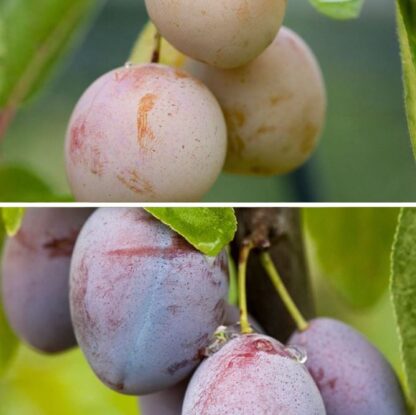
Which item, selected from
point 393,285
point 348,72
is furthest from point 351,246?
point 348,72

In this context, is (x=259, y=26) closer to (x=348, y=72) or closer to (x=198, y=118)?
Answer: (x=198, y=118)

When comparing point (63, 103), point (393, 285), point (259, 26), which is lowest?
point (63, 103)

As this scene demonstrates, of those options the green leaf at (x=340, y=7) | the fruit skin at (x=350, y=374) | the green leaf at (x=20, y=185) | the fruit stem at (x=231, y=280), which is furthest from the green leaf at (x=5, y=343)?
the green leaf at (x=340, y=7)

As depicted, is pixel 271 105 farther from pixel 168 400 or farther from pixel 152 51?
pixel 168 400

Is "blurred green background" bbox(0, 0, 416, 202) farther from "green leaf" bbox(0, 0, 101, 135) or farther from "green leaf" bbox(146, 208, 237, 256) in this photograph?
"green leaf" bbox(146, 208, 237, 256)

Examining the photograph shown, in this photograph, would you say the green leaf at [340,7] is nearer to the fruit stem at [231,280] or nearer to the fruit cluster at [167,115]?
the fruit cluster at [167,115]

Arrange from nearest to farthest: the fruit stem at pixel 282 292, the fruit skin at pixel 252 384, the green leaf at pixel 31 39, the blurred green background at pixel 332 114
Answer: the fruit skin at pixel 252 384
the fruit stem at pixel 282 292
the green leaf at pixel 31 39
the blurred green background at pixel 332 114

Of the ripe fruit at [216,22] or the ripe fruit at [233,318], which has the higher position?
the ripe fruit at [216,22]
